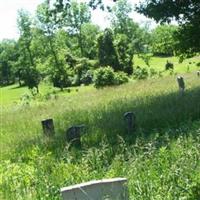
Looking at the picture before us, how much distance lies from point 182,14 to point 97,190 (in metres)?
17.6

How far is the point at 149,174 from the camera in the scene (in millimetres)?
7117

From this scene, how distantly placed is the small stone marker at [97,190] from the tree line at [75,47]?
47.1 meters

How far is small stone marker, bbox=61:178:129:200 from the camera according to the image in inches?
192

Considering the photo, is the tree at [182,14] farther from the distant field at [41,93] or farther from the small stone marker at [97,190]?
the distant field at [41,93]

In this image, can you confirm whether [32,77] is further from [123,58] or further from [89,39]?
[123,58]

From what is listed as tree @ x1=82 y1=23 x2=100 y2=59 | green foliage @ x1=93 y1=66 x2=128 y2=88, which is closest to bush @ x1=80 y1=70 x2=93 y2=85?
green foliage @ x1=93 y1=66 x2=128 y2=88

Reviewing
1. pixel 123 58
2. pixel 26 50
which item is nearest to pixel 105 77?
A: pixel 123 58

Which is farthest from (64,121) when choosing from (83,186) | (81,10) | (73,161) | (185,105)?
(81,10)

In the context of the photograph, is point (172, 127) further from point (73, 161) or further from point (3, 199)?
point (3, 199)

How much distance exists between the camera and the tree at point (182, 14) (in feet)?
70.1

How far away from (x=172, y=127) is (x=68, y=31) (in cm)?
9003

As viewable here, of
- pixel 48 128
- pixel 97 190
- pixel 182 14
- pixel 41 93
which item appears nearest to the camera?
pixel 97 190

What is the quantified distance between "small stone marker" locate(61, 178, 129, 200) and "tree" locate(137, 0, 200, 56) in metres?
16.7

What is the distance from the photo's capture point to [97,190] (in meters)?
4.98
